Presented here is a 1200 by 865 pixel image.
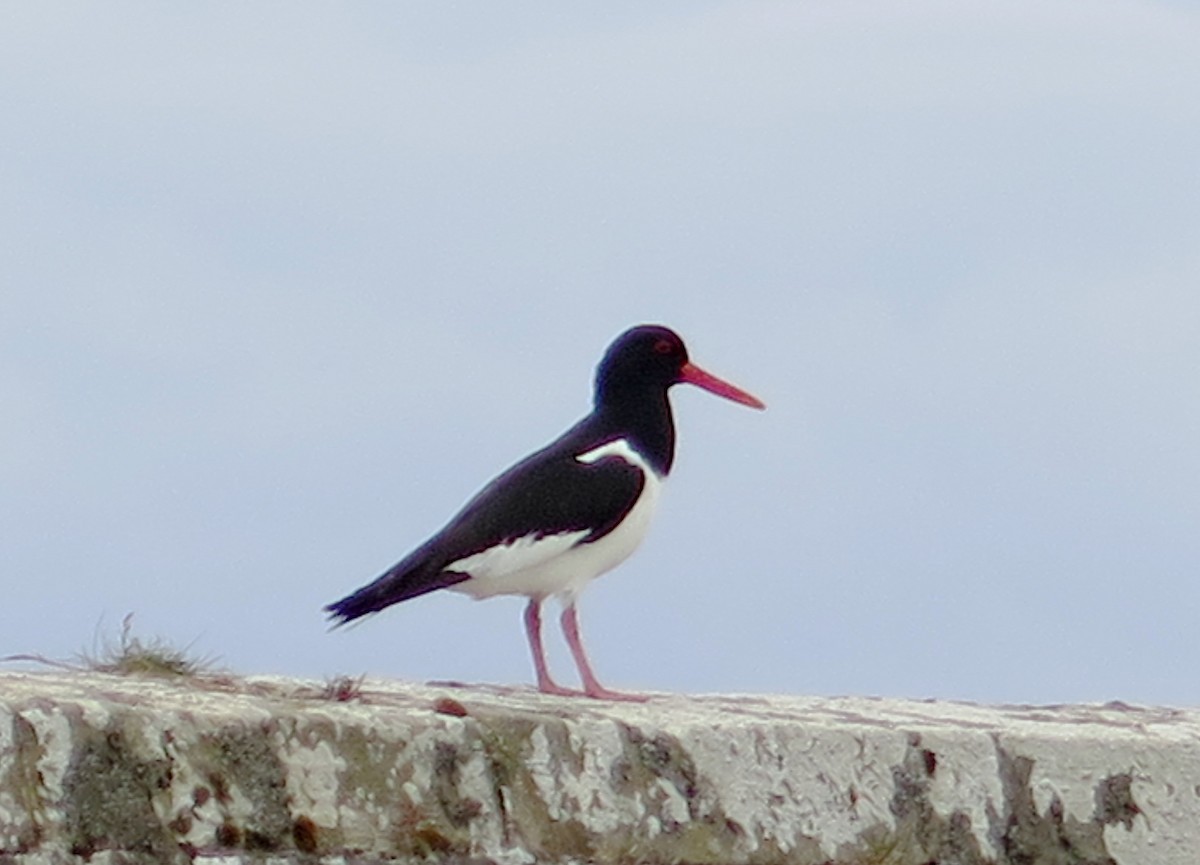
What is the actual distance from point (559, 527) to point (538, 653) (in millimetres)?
378

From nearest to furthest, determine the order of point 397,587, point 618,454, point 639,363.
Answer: point 397,587 → point 618,454 → point 639,363

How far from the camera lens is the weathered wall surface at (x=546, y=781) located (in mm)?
4875

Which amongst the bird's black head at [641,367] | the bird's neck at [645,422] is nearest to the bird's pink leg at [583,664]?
the bird's neck at [645,422]

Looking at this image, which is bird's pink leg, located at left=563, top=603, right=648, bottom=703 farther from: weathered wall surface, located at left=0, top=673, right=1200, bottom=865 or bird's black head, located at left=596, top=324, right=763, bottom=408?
bird's black head, located at left=596, top=324, right=763, bottom=408

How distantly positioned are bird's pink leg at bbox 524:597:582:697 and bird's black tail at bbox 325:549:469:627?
34cm

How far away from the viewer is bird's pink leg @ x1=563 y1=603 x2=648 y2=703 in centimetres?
667

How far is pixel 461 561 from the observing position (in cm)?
700

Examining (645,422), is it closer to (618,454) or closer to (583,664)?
(618,454)

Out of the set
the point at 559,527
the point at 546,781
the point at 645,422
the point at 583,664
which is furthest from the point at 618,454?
the point at 546,781

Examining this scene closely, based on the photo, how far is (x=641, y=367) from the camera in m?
7.91

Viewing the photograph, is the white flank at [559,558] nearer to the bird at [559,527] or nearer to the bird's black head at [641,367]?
the bird at [559,527]

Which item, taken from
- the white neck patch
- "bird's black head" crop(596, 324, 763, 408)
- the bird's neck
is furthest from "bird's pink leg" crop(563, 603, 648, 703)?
"bird's black head" crop(596, 324, 763, 408)

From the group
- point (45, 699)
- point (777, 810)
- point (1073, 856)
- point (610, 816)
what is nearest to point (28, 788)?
point (45, 699)

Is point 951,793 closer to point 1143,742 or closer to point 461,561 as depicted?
point 1143,742
